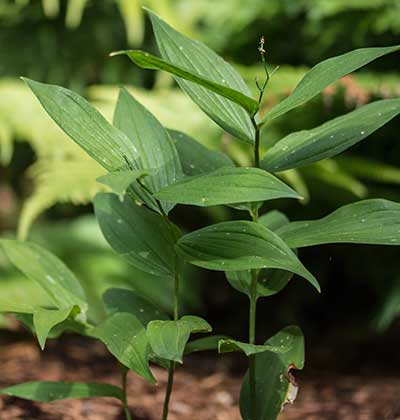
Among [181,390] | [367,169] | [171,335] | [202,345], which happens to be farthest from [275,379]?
[367,169]

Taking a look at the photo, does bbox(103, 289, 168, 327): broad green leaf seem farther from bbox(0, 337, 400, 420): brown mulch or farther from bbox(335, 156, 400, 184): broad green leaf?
bbox(335, 156, 400, 184): broad green leaf

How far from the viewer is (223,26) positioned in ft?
7.80

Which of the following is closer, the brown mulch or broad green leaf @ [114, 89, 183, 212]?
broad green leaf @ [114, 89, 183, 212]

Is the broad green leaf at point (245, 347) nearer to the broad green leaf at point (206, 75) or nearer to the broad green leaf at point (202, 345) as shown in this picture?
the broad green leaf at point (202, 345)

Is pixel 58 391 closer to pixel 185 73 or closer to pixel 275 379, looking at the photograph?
pixel 275 379

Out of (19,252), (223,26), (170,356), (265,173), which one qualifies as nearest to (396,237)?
(265,173)

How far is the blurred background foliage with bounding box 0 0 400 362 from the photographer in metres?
1.98

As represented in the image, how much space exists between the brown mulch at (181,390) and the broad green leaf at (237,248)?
20.1 inches

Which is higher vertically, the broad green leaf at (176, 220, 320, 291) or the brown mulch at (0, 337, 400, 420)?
the broad green leaf at (176, 220, 320, 291)

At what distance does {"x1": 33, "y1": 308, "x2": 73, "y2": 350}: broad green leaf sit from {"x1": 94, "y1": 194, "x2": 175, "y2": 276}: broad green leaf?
0.11 m

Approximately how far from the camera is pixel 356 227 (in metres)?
0.87

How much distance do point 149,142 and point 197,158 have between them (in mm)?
76

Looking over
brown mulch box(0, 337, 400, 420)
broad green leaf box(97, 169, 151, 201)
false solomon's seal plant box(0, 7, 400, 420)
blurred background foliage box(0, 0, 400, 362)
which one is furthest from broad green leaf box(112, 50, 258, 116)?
blurred background foliage box(0, 0, 400, 362)

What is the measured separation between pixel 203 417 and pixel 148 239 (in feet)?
1.94
